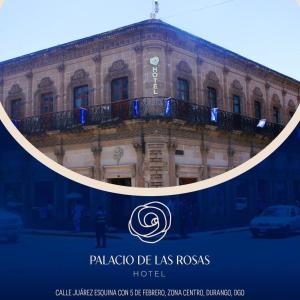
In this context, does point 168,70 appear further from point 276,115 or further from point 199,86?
point 276,115

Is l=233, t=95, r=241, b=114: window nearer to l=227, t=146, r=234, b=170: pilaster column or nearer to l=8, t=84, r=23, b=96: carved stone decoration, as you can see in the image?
l=227, t=146, r=234, b=170: pilaster column

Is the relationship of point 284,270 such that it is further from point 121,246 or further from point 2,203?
point 2,203

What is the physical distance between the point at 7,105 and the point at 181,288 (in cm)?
222

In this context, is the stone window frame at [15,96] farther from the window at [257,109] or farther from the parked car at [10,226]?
the window at [257,109]

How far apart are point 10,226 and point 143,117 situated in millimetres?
1501

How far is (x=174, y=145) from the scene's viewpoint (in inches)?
117

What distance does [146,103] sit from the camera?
3076mm

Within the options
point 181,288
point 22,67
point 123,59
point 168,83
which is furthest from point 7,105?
point 181,288

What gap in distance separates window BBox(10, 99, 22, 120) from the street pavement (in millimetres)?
1134

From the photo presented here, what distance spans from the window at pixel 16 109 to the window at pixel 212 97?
1679mm

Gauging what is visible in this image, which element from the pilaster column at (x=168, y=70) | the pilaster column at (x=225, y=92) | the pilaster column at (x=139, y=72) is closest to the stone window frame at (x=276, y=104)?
the pilaster column at (x=225, y=92)

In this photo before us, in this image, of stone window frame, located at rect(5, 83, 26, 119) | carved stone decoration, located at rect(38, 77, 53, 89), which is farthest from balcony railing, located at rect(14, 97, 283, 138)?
carved stone decoration, located at rect(38, 77, 53, 89)

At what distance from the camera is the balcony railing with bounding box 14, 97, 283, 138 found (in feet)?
9.95

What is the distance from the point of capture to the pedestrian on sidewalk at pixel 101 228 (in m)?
3.06
